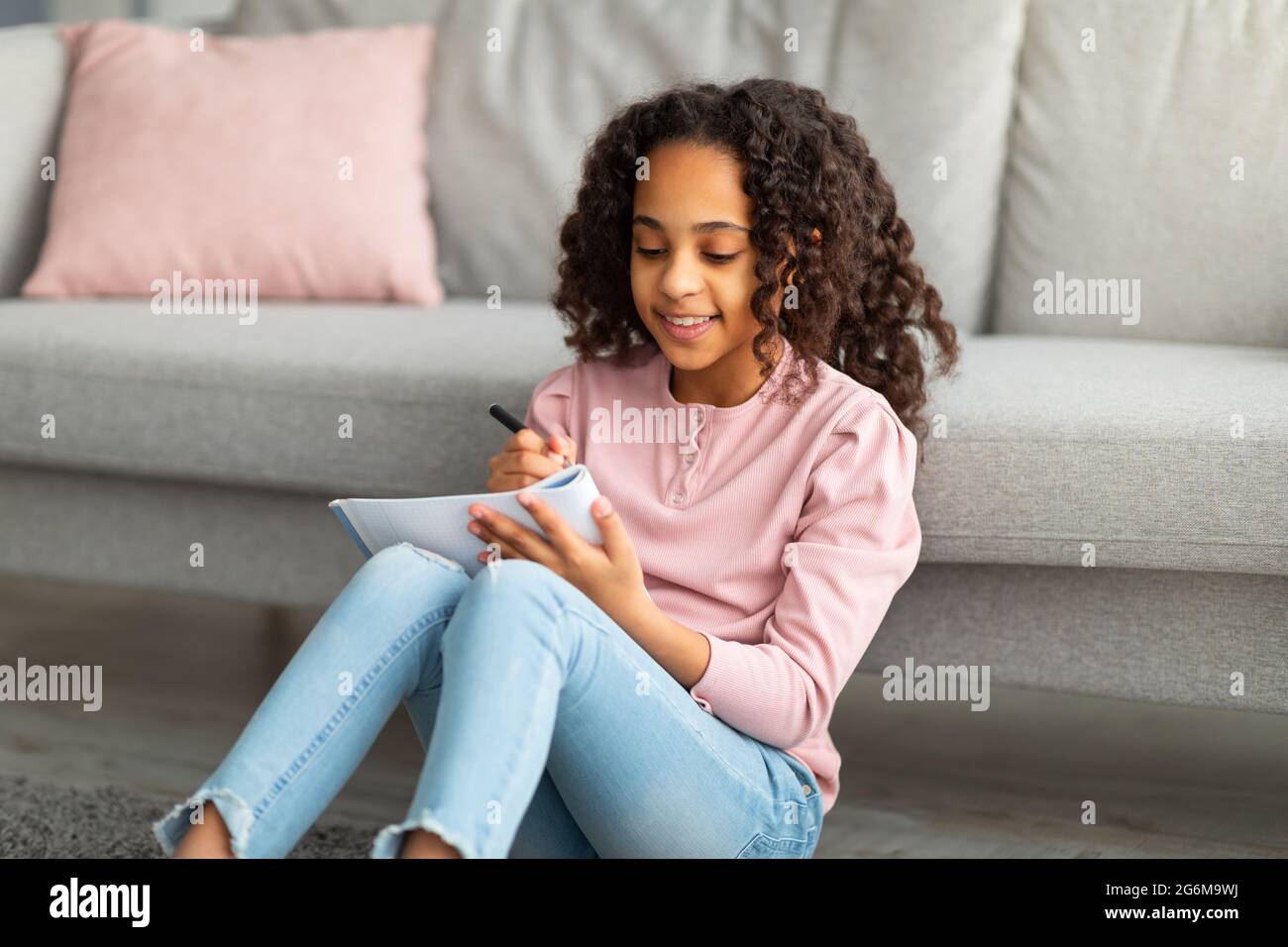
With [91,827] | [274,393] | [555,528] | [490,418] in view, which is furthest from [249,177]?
[555,528]

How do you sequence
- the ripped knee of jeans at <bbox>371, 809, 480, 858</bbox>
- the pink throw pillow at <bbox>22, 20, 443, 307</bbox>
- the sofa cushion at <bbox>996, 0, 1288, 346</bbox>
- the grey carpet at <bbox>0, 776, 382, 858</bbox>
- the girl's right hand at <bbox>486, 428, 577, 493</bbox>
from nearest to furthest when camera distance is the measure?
the ripped knee of jeans at <bbox>371, 809, 480, 858</bbox>
the girl's right hand at <bbox>486, 428, 577, 493</bbox>
the grey carpet at <bbox>0, 776, 382, 858</bbox>
the sofa cushion at <bbox>996, 0, 1288, 346</bbox>
the pink throw pillow at <bbox>22, 20, 443, 307</bbox>

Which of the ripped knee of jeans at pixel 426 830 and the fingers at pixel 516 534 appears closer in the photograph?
the ripped knee of jeans at pixel 426 830

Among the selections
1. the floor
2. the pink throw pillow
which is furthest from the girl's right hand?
the pink throw pillow

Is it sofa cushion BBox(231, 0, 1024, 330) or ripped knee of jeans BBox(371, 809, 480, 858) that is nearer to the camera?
ripped knee of jeans BBox(371, 809, 480, 858)

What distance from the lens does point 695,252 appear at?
1.22 meters

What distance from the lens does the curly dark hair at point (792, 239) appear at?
4.03 ft

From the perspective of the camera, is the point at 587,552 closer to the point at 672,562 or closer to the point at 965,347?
the point at 672,562

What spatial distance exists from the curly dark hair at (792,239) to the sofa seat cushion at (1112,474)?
72 mm

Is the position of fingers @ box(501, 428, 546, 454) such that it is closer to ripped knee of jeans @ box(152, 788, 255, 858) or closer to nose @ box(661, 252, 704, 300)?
nose @ box(661, 252, 704, 300)

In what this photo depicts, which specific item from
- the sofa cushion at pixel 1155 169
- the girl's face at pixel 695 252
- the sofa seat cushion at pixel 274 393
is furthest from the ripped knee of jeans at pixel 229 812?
the sofa cushion at pixel 1155 169

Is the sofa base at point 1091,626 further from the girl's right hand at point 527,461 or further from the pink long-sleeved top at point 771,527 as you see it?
the girl's right hand at point 527,461

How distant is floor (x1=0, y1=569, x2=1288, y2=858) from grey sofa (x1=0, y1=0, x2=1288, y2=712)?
0.69ft

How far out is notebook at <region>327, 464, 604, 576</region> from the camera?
1.10m
